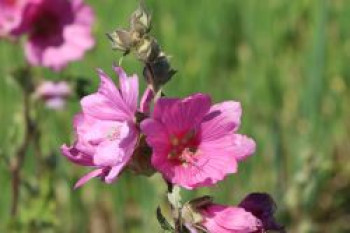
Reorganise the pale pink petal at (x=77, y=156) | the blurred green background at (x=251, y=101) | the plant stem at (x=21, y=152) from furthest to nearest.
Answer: the blurred green background at (x=251, y=101)
the plant stem at (x=21, y=152)
the pale pink petal at (x=77, y=156)

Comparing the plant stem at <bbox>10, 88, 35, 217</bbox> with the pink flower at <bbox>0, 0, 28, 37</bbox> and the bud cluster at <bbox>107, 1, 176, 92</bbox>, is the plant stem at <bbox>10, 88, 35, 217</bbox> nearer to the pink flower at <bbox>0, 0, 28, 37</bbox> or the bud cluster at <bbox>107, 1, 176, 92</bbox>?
the pink flower at <bbox>0, 0, 28, 37</bbox>

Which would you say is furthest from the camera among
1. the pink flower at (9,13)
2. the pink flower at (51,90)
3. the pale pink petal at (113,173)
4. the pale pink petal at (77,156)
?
the pink flower at (51,90)

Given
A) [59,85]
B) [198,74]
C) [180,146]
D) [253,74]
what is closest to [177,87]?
[198,74]

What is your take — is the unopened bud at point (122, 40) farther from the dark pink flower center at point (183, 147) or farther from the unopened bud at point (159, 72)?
the dark pink flower center at point (183, 147)

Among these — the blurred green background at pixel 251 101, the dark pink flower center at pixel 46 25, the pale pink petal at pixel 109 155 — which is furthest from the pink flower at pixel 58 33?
the pale pink petal at pixel 109 155

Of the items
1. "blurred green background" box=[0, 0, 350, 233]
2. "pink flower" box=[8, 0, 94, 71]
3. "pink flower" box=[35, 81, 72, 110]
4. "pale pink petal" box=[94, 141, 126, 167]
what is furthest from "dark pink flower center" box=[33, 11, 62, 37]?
"pale pink petal" box=[94, 141, 126, 167]

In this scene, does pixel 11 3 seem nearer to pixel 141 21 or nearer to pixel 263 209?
pixel 141 21
